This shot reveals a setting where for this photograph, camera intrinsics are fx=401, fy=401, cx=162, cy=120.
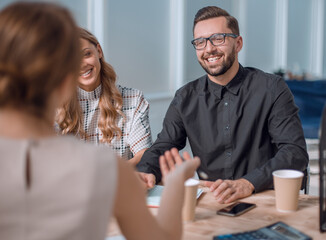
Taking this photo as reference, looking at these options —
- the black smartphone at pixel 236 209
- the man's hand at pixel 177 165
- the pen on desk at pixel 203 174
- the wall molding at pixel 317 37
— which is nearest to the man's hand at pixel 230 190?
the black smartphone at pixel 236 209

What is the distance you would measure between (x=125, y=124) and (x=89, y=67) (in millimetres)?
345

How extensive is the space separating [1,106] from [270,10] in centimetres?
672

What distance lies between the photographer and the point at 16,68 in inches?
24.4

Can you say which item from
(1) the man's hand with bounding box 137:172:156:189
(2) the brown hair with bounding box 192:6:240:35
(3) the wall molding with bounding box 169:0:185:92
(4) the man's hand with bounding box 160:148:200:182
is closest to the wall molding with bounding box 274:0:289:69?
(3) the wall molding with bounding box 169:0:185:92

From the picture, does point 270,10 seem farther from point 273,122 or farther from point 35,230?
point 35,230

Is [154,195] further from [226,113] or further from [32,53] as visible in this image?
[32,53]

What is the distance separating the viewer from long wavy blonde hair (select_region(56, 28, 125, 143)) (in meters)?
1.98

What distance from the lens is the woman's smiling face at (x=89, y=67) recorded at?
2027 millimetres

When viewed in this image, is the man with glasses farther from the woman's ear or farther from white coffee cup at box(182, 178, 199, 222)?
the woman's ear

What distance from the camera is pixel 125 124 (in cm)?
209

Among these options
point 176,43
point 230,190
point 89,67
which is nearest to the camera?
point 230,190

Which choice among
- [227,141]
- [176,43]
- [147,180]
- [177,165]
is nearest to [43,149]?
[177,165]

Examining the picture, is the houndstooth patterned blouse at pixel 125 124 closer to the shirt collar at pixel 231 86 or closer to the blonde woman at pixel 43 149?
the shirt collar at pixel 231 86

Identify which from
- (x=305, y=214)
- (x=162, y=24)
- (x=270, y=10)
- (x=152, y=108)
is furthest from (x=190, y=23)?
(x=305, y=214)
